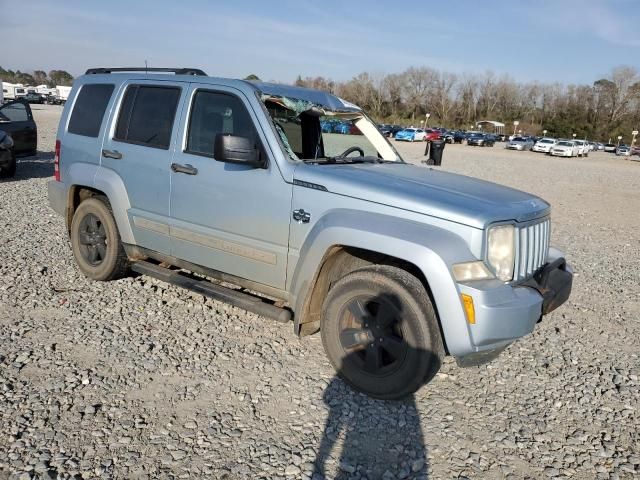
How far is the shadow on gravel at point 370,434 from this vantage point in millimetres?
2994

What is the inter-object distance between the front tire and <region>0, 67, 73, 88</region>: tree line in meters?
145

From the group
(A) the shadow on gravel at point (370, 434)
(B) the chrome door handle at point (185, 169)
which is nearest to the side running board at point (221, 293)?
(A) the shadow on gravel at point (370, 434)

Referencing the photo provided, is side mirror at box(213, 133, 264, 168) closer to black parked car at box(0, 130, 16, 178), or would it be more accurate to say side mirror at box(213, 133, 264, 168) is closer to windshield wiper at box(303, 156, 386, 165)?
windshield wiper at box(303, 156, 386, 165)

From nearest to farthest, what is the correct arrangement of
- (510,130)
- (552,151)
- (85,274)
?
(85,274) < (552,151) < (510,130)

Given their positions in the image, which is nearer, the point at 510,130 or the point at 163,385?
the point at 163,385

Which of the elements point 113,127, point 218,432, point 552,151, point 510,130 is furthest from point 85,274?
point 510,130

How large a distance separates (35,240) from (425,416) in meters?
5.73

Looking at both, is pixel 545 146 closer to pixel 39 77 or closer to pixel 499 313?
pixel 499 313

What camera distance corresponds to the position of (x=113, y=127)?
16.7 ft

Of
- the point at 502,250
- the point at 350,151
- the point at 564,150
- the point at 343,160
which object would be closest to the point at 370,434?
the point at 502,250

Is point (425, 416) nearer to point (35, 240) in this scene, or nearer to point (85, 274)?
point (85, 274)

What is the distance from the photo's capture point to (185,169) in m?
4.45

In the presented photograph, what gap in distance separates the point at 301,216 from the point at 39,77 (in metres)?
183

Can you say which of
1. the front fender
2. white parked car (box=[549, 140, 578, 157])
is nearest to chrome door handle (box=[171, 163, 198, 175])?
the front fender
